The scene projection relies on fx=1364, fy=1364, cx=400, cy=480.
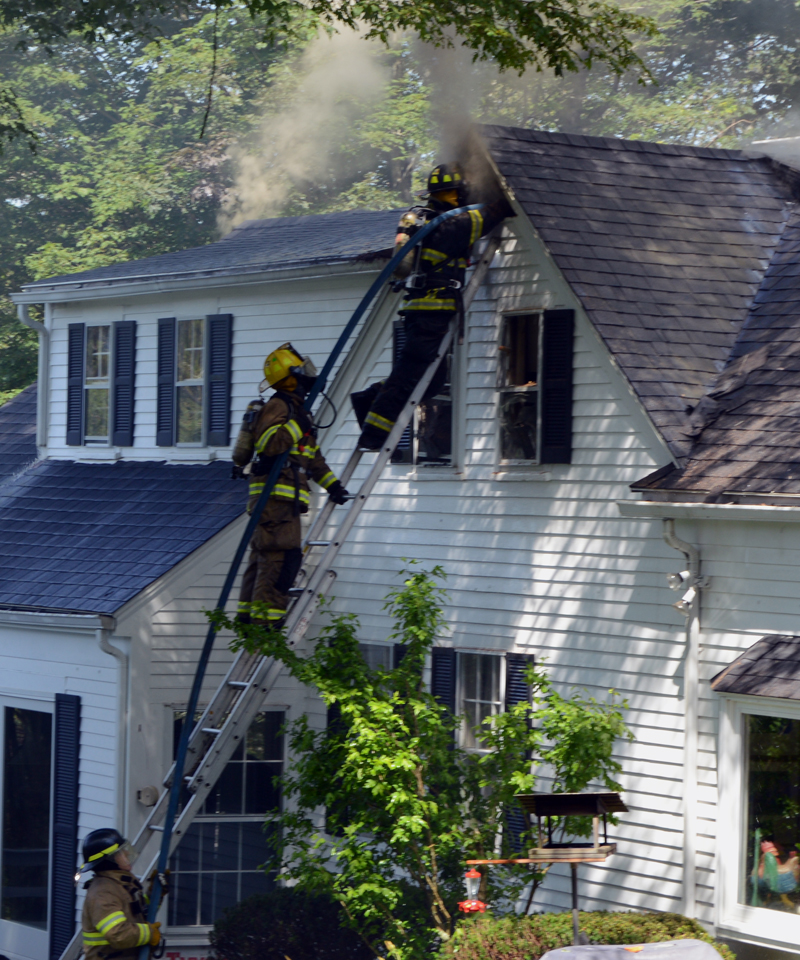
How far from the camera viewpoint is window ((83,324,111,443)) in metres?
16.0

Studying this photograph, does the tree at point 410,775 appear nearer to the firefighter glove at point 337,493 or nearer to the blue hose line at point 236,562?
the blue hose line at point 236,562

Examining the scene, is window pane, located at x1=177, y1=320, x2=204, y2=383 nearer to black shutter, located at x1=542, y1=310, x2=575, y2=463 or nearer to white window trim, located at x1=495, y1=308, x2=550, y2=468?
white window trim, located at x1=495, y1=308, x2=550, y2=468

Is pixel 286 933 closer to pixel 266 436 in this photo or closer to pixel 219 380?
pixel 266 436

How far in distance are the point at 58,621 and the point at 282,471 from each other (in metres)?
3.44

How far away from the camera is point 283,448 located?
1026 centimetres

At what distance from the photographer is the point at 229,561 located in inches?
517

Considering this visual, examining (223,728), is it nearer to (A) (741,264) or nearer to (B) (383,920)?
(B) (383,920)

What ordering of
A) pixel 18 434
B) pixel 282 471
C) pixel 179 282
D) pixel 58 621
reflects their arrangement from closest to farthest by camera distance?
1. pixel 282 471
2. pixel 58 621
3. pixel 179 282
4. pixel 18 434

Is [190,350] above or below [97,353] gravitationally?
below

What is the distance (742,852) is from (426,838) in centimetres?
213

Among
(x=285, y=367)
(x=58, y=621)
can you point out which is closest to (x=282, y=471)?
(x=285, y=367)

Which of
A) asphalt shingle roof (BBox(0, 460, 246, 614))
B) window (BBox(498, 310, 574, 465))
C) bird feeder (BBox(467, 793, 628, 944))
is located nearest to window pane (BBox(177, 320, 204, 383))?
asphalt shingle roof (BBox(0, 460, 246, 614))

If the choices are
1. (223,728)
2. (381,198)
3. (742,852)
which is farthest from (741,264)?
(381,198)

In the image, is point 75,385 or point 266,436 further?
point 75,385
